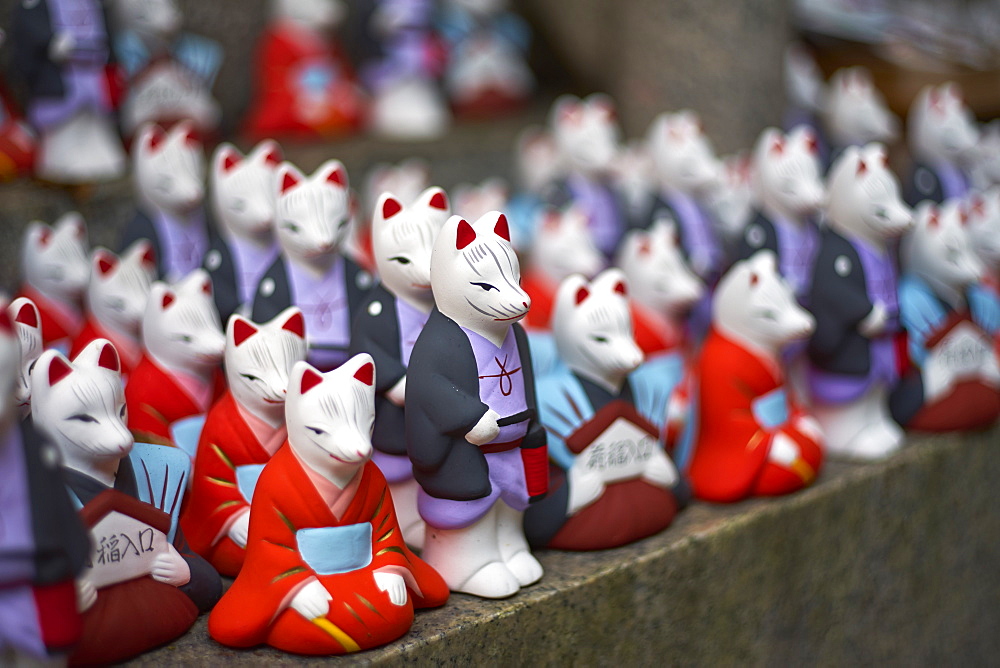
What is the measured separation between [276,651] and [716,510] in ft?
3.48

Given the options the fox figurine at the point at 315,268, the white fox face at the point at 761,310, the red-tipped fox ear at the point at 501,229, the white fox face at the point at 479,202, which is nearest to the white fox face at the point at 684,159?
the white fox face at the point at 479,202

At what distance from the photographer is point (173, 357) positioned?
232 centimetres

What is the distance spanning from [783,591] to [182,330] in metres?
1.45

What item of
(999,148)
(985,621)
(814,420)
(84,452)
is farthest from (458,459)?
(999,148)

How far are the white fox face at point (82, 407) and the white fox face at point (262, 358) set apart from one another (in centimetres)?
26

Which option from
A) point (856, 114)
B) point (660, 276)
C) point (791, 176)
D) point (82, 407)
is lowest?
point (856, 114)

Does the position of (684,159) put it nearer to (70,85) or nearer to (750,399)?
(750,399)

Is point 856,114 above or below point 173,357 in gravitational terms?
below

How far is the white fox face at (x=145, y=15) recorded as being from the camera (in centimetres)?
364

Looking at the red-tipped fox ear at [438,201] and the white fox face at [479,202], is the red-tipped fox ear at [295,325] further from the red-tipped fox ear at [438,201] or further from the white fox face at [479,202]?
the white fox face at [479,202]

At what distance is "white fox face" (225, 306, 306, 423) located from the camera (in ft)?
6.65

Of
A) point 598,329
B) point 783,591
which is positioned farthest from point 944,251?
point 598,329

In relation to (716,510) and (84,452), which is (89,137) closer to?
(84,452)

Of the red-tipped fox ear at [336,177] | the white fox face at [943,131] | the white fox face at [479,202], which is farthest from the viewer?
the white fox face at [479,202]
